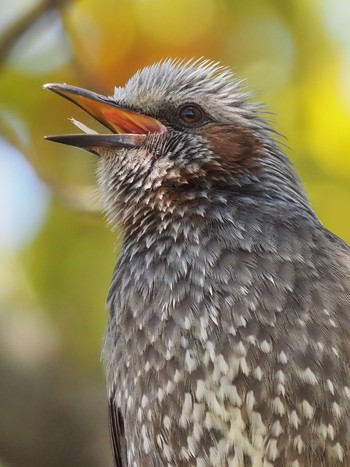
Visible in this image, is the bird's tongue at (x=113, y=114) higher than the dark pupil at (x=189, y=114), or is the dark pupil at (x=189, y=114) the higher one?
the dark pupil at (x=189, y=114)

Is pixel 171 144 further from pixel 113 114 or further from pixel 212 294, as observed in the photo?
pixel 212 294

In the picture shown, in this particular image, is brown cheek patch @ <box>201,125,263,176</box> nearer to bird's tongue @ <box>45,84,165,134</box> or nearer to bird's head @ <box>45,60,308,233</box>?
bird's head @ <box>45,60,308,233</box>

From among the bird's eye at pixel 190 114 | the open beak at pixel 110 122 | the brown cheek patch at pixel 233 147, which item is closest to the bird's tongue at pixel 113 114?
the open beak at pixel 110 122

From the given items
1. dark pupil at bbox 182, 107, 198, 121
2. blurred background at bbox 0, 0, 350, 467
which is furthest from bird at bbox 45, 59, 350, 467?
blurred background at bbox 0, 0, 350, 467

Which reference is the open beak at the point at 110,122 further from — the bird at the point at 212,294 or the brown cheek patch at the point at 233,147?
the brown cheek patch at the point at 233,147

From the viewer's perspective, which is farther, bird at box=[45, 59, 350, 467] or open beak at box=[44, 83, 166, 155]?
open beak at box=[44, 83, 166, 155]

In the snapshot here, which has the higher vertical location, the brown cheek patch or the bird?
the brown cheek patch
